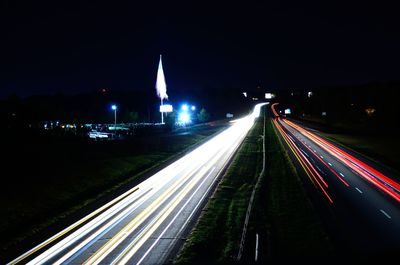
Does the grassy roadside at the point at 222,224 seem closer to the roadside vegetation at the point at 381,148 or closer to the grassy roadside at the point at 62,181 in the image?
the grassy roadside at the point at 62,181

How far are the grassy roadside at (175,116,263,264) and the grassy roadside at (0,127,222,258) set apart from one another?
780 cm

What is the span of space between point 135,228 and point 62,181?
527 inches

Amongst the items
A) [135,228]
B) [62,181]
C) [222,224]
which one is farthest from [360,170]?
[62,181]

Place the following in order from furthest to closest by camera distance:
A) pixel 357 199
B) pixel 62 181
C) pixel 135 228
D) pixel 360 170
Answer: pixel 360 170, pixel 62 181, pixel 357 199, pixel 135 228

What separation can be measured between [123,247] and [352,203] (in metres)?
15.1

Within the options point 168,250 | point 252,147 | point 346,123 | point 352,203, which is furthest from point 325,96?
point 168,250

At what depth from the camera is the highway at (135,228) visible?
16219 mm

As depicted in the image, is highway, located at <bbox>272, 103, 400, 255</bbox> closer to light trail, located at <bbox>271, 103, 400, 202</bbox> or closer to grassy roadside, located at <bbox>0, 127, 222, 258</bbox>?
light trail, located at <bbox>271, 103, 400, 202</bbox>

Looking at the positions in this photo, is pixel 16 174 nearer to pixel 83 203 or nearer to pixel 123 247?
pixel 83 203

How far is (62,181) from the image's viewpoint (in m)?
30.9

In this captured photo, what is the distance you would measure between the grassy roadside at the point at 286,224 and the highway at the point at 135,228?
152 inches

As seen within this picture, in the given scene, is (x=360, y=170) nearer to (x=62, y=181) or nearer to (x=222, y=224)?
(x=222, y=224)

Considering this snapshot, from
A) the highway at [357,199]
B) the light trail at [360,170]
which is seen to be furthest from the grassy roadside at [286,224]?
the light trail at [360,170]

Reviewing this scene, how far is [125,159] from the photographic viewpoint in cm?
4291
